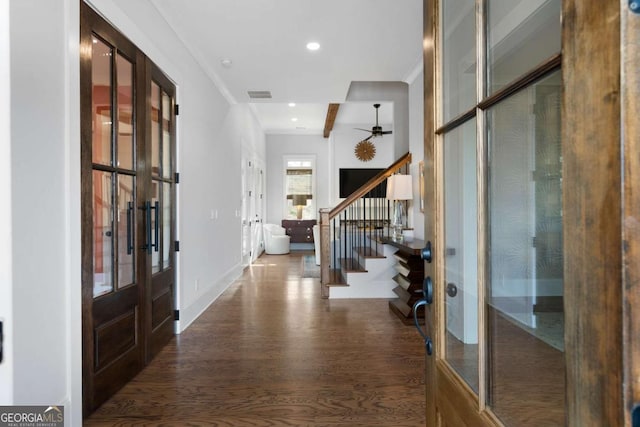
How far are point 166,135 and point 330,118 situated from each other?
5.16 meters

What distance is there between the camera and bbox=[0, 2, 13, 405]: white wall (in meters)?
1.41

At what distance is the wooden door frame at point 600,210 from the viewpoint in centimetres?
41

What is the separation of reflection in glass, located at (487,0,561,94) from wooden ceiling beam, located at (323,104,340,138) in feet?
20.9

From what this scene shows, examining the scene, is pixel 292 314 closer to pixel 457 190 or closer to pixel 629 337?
pixel 457 190

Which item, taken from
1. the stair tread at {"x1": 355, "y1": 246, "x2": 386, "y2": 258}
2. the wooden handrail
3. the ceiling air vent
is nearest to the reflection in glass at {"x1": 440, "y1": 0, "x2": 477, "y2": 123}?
the wooden handrail

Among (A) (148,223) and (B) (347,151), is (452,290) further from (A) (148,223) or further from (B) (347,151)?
(B) (347,151)

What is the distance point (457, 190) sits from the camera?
3.10 ft

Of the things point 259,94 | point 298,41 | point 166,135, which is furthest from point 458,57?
point 259,94

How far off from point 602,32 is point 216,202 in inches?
179

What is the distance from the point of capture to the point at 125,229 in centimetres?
243

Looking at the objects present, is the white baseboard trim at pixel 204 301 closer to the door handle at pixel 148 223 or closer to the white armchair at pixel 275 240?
the door handle at pixel 148 223

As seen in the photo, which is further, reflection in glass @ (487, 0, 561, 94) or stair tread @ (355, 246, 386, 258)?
stair tread @ (355, 246, 386, 258)

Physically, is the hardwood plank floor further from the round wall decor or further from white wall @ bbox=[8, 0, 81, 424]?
the round wall decor

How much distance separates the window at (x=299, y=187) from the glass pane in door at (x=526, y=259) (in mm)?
9006
